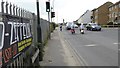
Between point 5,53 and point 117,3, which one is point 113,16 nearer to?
point 117,3

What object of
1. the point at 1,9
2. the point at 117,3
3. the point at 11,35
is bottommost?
the point at 11,35

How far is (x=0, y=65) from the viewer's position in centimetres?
473

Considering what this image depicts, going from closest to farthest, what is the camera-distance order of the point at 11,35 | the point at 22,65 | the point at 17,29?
the point at 11,35 < the point at 17,29 < the point at 22,65

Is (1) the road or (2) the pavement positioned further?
(1) the road

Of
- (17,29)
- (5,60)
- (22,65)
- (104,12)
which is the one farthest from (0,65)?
(104,12)

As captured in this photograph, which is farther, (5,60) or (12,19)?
(12,19)

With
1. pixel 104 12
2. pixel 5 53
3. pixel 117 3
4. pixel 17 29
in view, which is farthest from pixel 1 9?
pixel 104 12

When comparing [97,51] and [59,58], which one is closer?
[59,58]

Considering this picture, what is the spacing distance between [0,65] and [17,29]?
165 cm

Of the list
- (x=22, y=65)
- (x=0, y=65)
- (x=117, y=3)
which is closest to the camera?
(x=0, y=65)

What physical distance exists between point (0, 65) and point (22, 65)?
2.58 m

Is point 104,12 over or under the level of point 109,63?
over

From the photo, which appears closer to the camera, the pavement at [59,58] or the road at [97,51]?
the pavement at [59,58]

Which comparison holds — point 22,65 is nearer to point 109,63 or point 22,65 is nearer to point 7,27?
point 7,27
